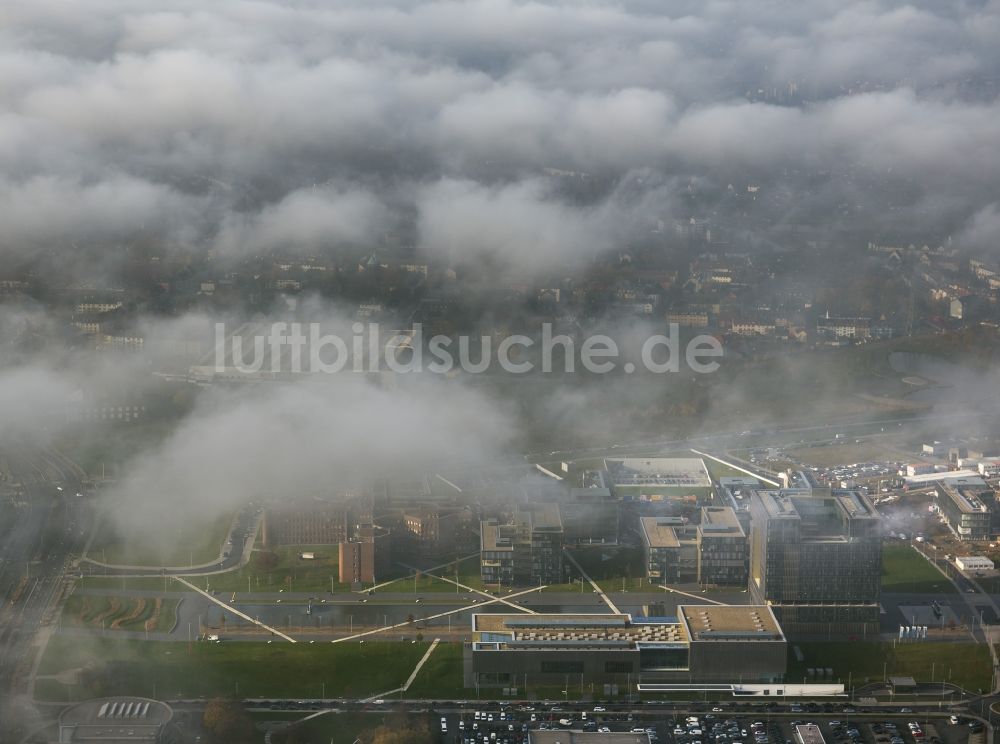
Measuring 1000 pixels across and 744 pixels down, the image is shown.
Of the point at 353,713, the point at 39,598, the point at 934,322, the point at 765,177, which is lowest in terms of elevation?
the point at 353,713

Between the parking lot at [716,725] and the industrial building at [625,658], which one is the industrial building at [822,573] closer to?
the industrial building at [625,658]

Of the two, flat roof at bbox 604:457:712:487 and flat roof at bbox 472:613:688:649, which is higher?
flat roof at bbox 604:457:712:487

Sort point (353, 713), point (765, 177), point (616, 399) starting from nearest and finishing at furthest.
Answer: point (353, 713), point (616, 399), point (765, 177)

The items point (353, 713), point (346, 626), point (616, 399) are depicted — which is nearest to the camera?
point (353, 713)

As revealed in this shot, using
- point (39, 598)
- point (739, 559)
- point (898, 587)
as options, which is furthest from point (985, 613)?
point (39, 598)

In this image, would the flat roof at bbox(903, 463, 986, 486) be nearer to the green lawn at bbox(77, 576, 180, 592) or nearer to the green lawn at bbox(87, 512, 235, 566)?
the green lawn at bbox(87, 512, 235, 566)

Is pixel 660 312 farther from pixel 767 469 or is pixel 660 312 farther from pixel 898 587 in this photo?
pixel 898 587

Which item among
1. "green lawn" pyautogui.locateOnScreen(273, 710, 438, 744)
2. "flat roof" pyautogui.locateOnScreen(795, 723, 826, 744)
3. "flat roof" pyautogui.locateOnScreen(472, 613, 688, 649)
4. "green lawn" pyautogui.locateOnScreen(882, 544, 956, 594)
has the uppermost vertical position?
"green lawn" pyautogui.locateOnScreen(882, 544, 956, 594)

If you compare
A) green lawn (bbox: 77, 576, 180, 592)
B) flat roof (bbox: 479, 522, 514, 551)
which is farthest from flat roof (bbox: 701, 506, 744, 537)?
green lawn (bbox: 77, 576, 180, 592)
